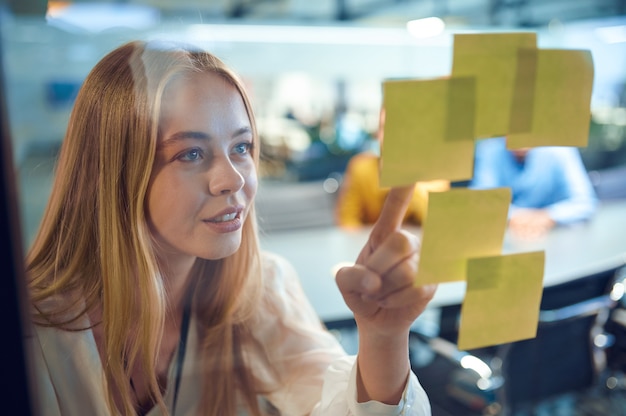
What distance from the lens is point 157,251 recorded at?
0.59 metres

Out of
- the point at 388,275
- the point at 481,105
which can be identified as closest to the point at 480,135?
the point at 481,105

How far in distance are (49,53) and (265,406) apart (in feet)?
1.69

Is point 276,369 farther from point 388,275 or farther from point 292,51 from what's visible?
point 292,51

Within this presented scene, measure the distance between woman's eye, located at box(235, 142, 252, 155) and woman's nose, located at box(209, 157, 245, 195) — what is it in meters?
0.02

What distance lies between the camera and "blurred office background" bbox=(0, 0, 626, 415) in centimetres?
52

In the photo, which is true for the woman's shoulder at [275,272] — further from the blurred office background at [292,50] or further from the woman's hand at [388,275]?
the woman's hand at [388,275]

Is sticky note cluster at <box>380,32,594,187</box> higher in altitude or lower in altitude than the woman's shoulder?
higher

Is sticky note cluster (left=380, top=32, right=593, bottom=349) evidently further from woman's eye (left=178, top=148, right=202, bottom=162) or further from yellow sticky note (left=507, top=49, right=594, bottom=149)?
woman's eye (left=178, top=148, right=202, bottom=162)

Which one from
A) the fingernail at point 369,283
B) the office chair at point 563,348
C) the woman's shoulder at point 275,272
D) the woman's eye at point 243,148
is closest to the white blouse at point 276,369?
the woman's shoulder at point 275,272

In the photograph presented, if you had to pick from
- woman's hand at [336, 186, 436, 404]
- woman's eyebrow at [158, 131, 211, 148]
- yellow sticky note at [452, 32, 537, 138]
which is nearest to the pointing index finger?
woman's hand at [336, 186, 436, 404]

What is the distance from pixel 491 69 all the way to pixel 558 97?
9 centimetres

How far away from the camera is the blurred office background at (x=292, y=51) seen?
20.5 inches

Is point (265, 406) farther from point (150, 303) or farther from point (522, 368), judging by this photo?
point (522, 368)

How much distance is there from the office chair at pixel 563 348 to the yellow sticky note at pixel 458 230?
53cm
